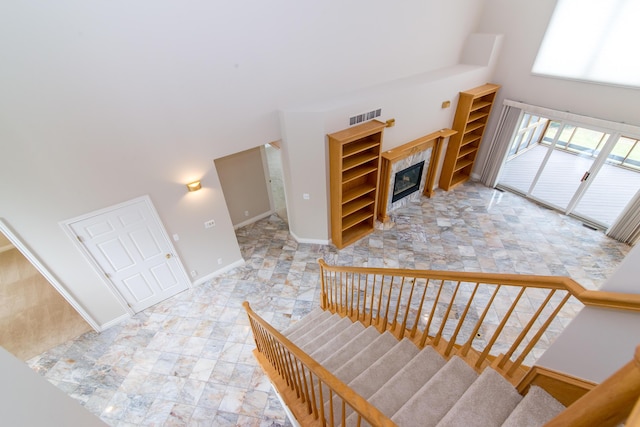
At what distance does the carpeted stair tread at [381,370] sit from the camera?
220 cm

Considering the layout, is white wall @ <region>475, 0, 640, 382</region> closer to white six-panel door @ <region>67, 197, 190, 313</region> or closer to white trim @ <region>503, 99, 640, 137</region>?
white trim @ <region>503, 99, 640, 137</region>

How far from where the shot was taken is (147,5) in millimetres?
3010

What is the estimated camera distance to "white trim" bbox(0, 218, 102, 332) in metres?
3.25

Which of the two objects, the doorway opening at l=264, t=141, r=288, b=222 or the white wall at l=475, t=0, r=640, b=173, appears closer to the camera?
the white wall at l=475, t=0, r=640, b=173

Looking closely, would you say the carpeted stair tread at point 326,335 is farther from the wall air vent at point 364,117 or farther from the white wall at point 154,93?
the wall air vent at point 364,117

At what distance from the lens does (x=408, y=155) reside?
19.8ft

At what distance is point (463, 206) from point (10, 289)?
9.64 metres

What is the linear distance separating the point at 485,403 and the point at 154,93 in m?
4.37

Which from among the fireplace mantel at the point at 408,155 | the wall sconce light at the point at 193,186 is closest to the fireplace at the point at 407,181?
the fireplace mantel at the point at 408,155

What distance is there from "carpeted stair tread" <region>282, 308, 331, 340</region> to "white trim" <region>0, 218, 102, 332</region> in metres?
2.99

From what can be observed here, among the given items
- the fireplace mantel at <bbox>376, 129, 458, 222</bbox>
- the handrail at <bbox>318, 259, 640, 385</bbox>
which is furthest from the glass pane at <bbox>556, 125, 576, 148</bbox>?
the handrail at <bbox>318, 259, 640, 385</bbox>

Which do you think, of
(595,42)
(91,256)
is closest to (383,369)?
(91,256)

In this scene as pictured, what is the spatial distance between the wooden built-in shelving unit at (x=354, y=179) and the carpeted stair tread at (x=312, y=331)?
79.7 inches

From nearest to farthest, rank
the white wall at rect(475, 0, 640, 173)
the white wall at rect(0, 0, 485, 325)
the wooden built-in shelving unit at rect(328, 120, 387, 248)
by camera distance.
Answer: the white wall at rect(0, 0, 485, 325) → the wooden built-in shelving unit at rect(328, 120, 387, 248) → the white wall at rect(475, 0, 640, 173)
